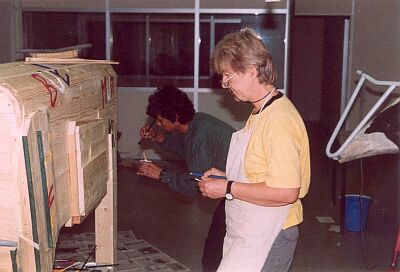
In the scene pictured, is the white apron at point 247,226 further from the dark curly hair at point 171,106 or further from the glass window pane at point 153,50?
the glass window pane at point 153,50

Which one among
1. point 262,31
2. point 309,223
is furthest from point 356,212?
point 262,31

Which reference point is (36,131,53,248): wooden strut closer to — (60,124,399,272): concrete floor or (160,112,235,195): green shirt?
(160,112,235,195): green shirt

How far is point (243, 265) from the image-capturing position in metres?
2.04

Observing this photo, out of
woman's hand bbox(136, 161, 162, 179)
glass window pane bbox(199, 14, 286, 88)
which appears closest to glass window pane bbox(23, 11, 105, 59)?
glass window pane bbox(199, 14, 286, 88)

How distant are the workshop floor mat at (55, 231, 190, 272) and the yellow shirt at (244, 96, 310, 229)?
2176 millimetres

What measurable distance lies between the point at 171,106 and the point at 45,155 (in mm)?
1432

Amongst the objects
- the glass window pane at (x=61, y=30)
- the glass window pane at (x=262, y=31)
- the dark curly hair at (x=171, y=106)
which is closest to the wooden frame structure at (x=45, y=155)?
the dark curly hair at (x=171, y=106)

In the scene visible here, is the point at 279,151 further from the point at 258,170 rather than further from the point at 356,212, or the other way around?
the point at 356,212

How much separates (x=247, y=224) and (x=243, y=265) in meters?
0.15

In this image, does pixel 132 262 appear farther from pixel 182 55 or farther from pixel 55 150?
pixel 182 55

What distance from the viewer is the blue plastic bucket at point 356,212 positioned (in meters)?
4.79

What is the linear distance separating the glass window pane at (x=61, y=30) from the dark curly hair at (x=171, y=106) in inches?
194

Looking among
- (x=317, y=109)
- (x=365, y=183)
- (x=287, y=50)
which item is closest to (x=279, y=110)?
(x=365, y=183)

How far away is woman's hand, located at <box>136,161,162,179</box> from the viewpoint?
2.80 meters
